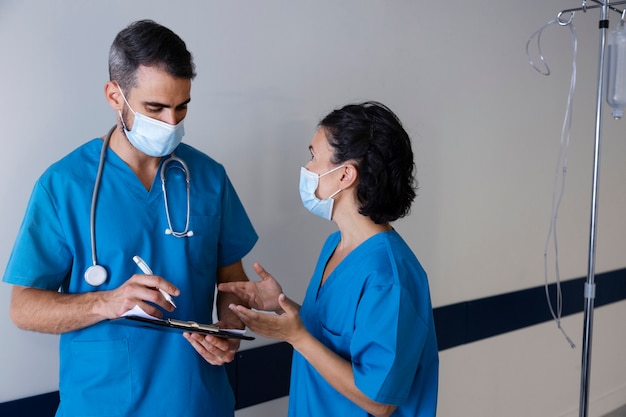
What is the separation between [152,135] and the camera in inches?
51.6

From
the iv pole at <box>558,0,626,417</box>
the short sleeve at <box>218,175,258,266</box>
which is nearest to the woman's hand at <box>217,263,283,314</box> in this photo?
Result: the short sleeve at <box>218,175,258,266</box>

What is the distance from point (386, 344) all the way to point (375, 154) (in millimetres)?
406

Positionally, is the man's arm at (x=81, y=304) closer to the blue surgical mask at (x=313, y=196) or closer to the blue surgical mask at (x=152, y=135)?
the blue surgical mask at (x=152, y=135)

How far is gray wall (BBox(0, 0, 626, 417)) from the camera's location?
1.57 meters

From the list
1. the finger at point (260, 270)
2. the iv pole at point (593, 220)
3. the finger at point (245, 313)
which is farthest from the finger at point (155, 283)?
the iv pole at point (593, 220)

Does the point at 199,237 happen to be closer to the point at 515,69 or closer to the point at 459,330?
the point at 459,330

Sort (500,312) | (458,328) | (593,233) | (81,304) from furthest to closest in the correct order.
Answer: (500,312) → (458,328) → (593,233) → (81,304)

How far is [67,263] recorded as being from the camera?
4.22 ft

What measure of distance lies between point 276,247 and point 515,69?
4.87ft

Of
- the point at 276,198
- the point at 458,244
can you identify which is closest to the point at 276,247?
the point at 276,198

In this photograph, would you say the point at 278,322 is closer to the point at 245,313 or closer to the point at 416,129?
the point at 245,313

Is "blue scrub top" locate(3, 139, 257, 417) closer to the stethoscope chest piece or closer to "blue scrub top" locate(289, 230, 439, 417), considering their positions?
the stethoscope chest piece

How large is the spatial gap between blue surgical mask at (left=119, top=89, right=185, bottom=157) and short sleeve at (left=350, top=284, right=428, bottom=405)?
522 millimetres

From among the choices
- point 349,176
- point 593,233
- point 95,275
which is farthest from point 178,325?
point 593,233
